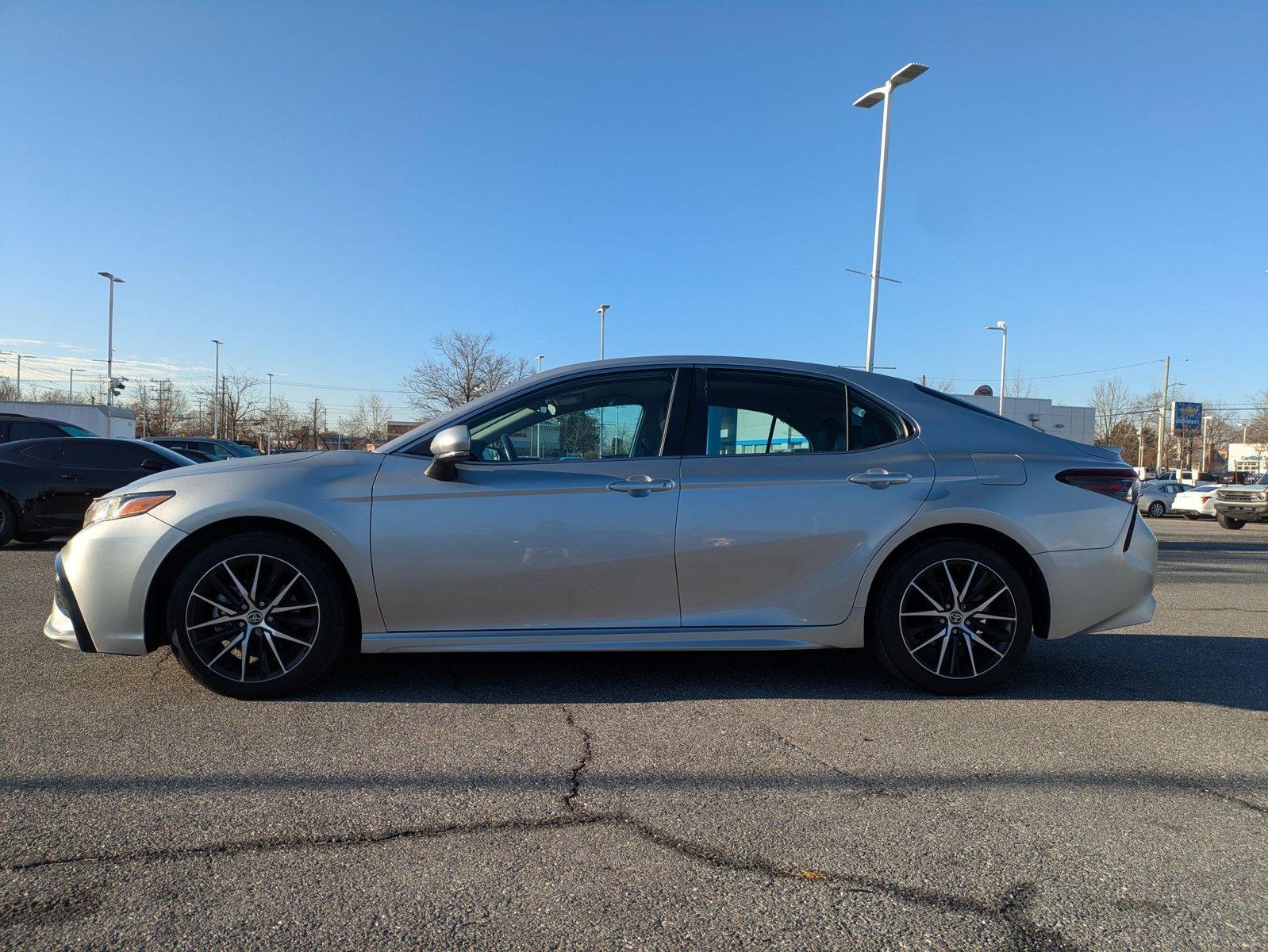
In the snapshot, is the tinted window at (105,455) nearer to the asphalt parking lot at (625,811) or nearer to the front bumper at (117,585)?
the asphalt parking lot at (625,811)

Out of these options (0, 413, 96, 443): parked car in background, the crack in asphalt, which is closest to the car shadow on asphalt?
the crack in asphalt

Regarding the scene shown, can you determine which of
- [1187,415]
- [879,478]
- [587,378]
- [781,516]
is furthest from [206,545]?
[1187,415]

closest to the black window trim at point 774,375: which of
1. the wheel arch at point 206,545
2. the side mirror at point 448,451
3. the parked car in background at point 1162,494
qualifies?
the side mirror at point 448,451

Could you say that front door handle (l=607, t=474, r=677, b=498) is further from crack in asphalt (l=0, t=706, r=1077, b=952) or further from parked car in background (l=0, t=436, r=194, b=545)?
parked car in background (l=0, t=436, r=194, b=545)

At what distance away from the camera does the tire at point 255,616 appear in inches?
152

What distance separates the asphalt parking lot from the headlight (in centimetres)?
82

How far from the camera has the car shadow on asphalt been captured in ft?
13.5

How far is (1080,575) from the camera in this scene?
165 inches

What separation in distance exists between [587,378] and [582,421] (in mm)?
233

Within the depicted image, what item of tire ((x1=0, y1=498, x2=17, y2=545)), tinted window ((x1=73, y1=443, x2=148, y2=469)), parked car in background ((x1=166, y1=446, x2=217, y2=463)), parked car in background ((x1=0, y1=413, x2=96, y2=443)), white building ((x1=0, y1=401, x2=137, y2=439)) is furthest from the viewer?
white building ((x1=0, y1=401, x2=137, y2=439))

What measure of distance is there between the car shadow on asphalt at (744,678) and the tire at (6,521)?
26.9 ft

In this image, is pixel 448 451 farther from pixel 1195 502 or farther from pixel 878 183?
pixel 1195 502

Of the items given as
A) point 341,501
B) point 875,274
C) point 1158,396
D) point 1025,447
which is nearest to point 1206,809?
point 1025,447

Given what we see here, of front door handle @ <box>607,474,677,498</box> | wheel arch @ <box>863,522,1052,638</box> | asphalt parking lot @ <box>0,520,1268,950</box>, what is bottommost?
asphalt parking lot @ <box>0,520,1268,950</box>
